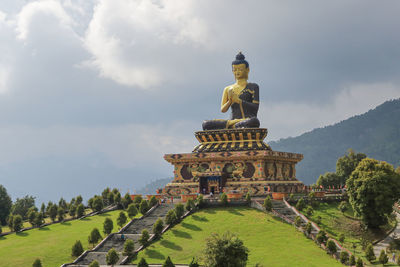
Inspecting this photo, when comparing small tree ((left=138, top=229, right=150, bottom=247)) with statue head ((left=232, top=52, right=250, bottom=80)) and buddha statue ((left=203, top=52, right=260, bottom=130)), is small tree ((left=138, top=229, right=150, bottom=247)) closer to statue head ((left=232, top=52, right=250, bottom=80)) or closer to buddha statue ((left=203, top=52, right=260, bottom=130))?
buddha statue ((left=203, top=52, right=260, bottom=130))

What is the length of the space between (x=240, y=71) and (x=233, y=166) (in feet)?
37.5

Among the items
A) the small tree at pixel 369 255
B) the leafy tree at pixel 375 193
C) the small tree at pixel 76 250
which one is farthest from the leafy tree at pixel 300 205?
the small tree at pixel 76 250

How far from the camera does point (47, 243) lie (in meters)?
29.9

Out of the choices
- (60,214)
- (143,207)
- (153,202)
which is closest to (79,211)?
(60,214)

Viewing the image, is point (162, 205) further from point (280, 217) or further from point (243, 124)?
point (243, 124)

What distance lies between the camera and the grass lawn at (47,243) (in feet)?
88.9

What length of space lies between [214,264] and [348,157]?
3933cm

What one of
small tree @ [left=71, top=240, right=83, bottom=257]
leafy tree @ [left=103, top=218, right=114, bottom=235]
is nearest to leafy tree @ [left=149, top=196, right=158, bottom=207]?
leafy tree @ [left=103, top=218, right=114, bottom=235]

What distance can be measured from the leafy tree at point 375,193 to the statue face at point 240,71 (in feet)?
64.2

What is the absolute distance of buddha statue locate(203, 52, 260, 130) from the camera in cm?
4675

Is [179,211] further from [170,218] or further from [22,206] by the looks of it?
[22,206]

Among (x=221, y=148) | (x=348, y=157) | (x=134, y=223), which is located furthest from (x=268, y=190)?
(x=348, y=157)

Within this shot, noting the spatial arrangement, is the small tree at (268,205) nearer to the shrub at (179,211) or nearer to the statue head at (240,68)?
the shrub at (179,211)

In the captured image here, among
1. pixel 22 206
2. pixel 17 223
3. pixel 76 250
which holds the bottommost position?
pixel 76 250
